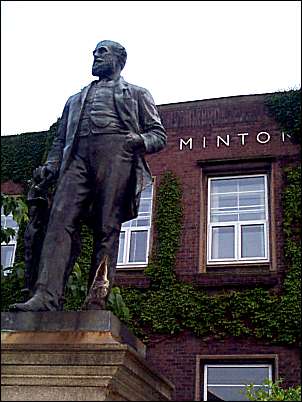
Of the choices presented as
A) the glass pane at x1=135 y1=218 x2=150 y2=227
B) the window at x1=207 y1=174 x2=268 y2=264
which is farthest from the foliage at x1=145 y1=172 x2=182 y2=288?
the window at x1=207 y1=174 x2=268 y2=264

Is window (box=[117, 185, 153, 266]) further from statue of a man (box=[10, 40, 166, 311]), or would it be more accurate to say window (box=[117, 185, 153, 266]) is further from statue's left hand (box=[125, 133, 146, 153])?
statue's left hand (box=[125, 133, 146, 153])

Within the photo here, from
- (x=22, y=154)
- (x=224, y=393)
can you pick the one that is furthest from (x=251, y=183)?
(x=22, y=154)

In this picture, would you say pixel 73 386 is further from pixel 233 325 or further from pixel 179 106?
pixel 179 106

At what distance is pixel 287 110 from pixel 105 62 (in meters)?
10.5

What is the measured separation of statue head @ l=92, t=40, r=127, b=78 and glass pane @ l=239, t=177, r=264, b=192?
9924mm

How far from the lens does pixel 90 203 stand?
Answer: 496 centimetres

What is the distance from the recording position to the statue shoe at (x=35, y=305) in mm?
4340

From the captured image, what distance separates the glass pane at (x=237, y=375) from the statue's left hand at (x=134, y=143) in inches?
355

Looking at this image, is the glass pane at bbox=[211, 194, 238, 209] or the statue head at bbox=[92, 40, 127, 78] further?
the glass pane at bbox=[211, 194, 238, 209]

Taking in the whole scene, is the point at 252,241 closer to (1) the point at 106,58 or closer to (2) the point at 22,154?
(2) the point at 22,154

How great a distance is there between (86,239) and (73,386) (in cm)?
1095

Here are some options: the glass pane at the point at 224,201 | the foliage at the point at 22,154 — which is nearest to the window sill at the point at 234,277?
the glass pane at the point at 224,201

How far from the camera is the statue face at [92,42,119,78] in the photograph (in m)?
5.30

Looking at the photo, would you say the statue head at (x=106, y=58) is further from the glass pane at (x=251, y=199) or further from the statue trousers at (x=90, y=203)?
the glass pane at (x=251, y=199)
